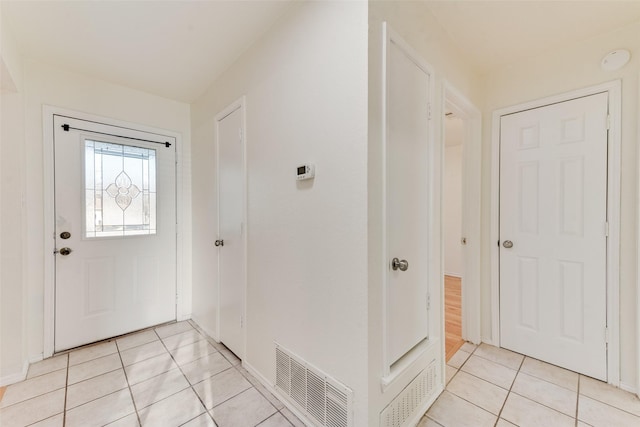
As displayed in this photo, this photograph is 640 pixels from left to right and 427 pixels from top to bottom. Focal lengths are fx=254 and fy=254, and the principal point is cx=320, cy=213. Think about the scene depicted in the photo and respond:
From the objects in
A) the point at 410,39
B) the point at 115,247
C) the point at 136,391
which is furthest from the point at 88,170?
the point at 410,39

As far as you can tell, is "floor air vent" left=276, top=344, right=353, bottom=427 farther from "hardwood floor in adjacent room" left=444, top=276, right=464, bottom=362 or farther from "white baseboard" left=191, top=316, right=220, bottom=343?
"hardwood floor in adjacent room" left=444, top=276, right=464, bottom=362

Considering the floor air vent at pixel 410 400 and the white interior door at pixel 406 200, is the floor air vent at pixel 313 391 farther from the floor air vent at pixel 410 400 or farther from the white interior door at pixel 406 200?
the white interior door at pixel 406 200

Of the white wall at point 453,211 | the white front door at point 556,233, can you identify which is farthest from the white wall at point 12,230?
the white wall at point 453,211

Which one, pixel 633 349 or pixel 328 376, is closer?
pixel 328 376

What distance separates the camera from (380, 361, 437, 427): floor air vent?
1311mm

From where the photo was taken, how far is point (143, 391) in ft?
5.77

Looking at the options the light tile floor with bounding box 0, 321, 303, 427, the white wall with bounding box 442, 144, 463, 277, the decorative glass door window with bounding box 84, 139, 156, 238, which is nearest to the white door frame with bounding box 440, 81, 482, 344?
the light tile floor with bounding box 0, 321, 303, 427

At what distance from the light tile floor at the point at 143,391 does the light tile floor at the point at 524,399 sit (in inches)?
41.4

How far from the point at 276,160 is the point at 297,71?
1.82 feet

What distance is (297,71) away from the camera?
1.55 metres

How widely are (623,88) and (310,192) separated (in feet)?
7.46

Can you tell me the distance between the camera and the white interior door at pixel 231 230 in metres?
2.08

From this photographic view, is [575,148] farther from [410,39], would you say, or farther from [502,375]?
[502,375]

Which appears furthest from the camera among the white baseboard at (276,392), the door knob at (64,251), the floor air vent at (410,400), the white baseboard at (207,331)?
the white baseboard at (207,331)
